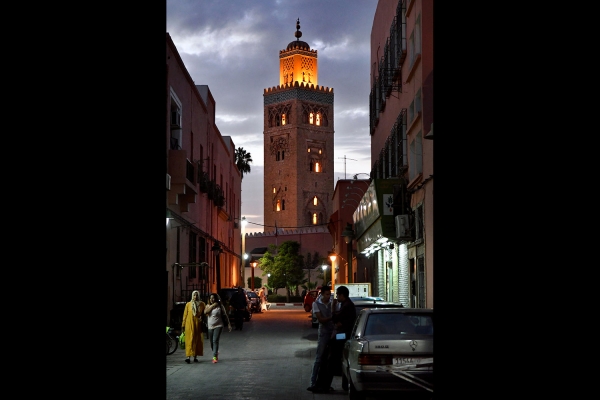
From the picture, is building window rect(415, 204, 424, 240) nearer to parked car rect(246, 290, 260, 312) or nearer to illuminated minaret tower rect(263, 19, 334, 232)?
parked car rect(246, 290, 260, 312)

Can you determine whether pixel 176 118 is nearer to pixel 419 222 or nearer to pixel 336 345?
pixel 419 222

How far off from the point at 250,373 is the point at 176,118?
15842mm

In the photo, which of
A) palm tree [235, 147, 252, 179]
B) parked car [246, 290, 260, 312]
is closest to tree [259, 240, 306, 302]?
palm tree [235, 147, 252, 179]

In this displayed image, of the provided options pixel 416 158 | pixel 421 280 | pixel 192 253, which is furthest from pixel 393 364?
pixel 192 253

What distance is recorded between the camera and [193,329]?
2008 cm

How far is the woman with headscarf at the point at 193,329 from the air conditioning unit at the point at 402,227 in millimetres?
7645

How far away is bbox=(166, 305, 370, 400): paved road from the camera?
45.3ft

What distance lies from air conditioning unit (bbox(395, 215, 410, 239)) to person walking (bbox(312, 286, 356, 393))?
441 inches
